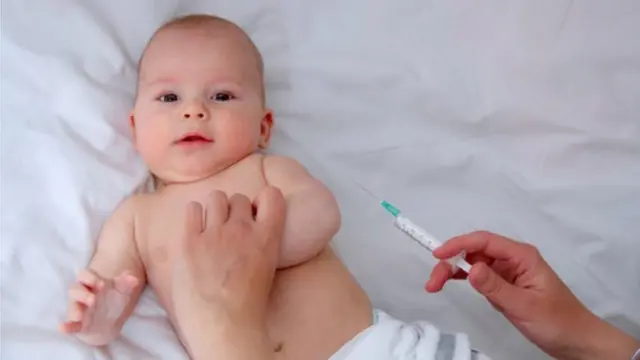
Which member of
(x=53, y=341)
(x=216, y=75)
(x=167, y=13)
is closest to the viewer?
(x=53, y=341)

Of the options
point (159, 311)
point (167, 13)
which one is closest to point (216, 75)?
point (167, 13)

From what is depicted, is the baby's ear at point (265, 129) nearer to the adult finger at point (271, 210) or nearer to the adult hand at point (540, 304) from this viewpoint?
the adult finger at point (271, 210)

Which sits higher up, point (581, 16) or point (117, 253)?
point (581, 16)

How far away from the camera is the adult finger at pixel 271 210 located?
1198 millimetres

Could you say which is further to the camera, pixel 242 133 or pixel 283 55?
pixel 283 55

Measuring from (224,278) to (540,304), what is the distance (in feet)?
1.30

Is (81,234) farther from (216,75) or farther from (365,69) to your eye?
(365,69)

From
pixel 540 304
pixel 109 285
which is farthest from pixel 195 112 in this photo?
pixel 540 304

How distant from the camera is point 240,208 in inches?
47.2

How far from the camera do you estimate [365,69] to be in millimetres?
1570

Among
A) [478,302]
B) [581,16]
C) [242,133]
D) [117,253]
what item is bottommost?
[478,302]

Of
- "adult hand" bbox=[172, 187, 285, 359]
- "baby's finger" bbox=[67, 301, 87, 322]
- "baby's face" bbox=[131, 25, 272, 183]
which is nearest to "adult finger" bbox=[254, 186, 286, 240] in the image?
"adult hand" bbox=[172, 187, 285, 359]

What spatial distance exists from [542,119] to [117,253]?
0.70 metres

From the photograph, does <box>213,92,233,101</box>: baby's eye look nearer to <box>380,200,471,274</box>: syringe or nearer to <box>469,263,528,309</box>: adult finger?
<box>380,200,471,274</box>: syringe
